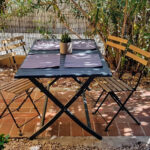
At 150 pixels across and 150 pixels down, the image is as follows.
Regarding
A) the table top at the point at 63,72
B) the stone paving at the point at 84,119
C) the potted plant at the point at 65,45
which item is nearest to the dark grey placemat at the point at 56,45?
the potted plant at the point at 65,45

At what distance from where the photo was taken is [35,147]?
2.73 m

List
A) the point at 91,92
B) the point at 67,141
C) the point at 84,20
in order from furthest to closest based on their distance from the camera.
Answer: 1. the point at 84,20
2. the point at 91,92
3. the point at 67,141

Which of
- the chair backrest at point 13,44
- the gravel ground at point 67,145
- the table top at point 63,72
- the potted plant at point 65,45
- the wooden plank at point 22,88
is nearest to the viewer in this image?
the table top at point 63,72

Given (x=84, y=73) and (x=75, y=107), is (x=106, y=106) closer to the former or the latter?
(x=75, y=107)

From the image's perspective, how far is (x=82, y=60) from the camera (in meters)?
2.76

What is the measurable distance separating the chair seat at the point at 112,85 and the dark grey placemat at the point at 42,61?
0.72 m

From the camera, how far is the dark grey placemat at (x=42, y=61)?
2.61 metres

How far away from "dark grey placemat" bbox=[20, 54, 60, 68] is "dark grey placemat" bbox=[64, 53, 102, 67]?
5.4 inches

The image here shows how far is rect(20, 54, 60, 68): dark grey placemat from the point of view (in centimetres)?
261

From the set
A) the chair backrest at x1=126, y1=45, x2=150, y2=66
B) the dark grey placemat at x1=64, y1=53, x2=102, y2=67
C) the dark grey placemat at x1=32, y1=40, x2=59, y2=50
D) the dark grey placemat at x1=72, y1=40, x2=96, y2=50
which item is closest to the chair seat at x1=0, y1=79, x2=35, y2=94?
the dark grey placemat at x1=32, y1=40, x2=59, y2=50

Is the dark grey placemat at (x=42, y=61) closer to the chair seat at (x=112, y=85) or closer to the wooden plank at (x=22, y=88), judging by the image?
the wooden plank at (x=22, y=88)

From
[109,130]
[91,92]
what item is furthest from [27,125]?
[91,92]

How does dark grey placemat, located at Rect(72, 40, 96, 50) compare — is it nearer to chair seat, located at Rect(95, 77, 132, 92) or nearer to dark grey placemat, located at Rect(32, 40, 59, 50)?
dark grey placemat, located at Rect(32, 40, 59, 50)

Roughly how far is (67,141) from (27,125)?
663 millimetres
